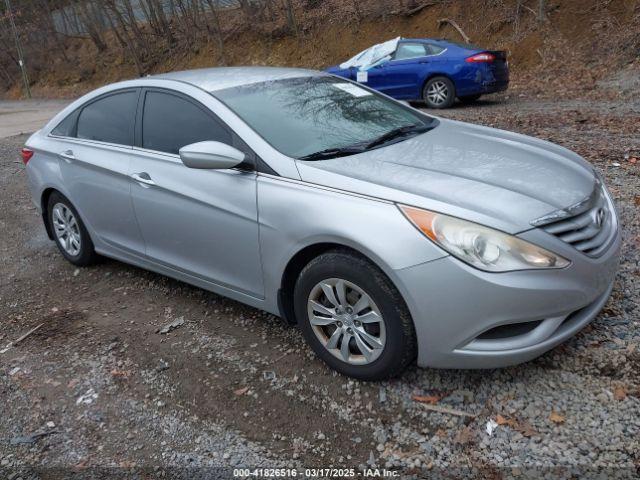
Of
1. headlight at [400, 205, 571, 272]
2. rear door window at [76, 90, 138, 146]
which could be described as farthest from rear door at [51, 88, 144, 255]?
headlight at [400, 205, 571, 272]

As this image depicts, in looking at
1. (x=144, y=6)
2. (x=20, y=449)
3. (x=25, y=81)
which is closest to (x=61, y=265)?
(x=20, y=449)

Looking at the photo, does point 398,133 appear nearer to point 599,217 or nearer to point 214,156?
point 214,156

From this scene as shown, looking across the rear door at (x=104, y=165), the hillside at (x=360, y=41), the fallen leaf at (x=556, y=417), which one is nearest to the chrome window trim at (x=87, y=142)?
the rear door at (x=104, y=165)

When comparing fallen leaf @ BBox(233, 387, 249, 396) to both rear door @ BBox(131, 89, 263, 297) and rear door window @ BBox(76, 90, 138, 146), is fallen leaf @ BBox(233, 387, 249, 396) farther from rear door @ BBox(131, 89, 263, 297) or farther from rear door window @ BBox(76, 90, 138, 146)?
rear door window @ BBox(76, 90, 138, 146)

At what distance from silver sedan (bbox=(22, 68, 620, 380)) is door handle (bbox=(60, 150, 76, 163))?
13 centimetres

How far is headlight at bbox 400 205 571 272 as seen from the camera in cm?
260

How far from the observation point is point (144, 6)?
27906mm

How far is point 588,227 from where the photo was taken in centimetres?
291

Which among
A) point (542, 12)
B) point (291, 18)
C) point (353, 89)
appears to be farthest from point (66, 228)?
point (291, 18)

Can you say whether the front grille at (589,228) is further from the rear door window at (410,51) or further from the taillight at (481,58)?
the rear door window at (410,51)

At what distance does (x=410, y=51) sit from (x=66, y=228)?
9.36 metres

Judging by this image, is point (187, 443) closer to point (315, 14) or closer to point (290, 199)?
point (290, 199)

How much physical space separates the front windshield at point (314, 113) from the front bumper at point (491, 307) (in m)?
1.16

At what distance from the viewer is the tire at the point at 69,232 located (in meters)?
4.88
